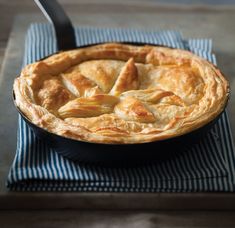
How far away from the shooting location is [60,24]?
1.81 meters

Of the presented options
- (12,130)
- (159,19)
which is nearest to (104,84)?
(12,130)

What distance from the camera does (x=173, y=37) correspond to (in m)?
2.07

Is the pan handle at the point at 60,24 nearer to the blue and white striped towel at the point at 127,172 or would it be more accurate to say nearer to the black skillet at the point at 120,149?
the blue and white striped towel at the point at 127,172

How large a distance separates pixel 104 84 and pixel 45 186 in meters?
0.35

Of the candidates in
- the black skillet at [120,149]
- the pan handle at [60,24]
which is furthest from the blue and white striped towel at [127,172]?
the pan handle at [60,24]

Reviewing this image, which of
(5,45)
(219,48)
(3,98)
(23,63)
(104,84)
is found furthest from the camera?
(5,45)

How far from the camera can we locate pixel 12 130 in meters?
1.61

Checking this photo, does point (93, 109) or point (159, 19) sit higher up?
point (93, 109)

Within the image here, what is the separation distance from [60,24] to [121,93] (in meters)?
0.38

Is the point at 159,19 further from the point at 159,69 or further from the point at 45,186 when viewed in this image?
the point at 45,186

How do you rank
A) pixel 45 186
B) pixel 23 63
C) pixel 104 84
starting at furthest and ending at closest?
1. pixel 23 63
2. pixel 104 84
3. pixel 45 186

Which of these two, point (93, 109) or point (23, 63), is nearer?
point (93, 109)

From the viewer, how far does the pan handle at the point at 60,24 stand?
5.83 ft

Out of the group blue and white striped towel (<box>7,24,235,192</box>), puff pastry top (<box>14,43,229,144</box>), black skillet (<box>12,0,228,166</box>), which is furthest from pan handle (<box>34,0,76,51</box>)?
black skillet (<box>12,0,228,166</box>)
